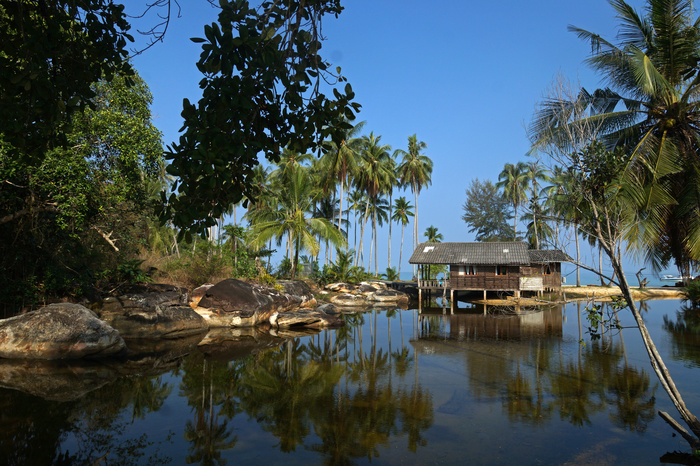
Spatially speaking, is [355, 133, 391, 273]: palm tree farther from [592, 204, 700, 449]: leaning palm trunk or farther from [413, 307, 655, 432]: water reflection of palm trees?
[592, 204, 700, 449]: leaning palm trunk

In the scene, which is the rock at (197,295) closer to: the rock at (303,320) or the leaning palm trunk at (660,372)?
the rock at (303,320)

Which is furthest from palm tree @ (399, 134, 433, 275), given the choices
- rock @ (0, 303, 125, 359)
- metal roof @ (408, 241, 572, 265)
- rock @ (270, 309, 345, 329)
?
rock @ (0, 303, 125, 359)

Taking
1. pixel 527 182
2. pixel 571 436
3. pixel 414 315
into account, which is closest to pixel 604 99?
pixel 571 436

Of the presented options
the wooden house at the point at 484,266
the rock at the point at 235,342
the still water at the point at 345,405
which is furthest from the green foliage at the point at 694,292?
the rock at the point at 235,342

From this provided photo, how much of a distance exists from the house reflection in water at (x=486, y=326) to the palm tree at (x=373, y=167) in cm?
1615

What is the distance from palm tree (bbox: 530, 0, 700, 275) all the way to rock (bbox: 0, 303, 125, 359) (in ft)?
49.6

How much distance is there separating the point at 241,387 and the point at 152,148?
8.95m

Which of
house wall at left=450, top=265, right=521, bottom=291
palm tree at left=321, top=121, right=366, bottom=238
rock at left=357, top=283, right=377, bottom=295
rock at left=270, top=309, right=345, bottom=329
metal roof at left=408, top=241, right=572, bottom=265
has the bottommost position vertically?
rock at left=270, top=309, right=345, bottom=329

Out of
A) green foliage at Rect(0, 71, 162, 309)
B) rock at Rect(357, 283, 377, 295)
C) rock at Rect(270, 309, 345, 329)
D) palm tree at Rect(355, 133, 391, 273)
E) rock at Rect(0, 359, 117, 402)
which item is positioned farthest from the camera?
palm tree at Rect(355, 133, 391, 273)

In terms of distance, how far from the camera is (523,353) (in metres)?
13.3

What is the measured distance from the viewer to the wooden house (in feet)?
91.2

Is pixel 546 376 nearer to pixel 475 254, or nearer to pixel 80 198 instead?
pixel 80 198

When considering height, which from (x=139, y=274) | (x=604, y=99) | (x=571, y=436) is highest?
(x=604, y=99)

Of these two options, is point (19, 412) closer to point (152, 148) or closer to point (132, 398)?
point (132, 398)
